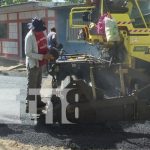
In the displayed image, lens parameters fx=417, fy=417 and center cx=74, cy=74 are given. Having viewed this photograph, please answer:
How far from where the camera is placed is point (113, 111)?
7605 millimetres

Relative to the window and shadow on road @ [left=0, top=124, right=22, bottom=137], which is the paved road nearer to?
shadow on road @ [left=0, top=124, right=22, bottom=137]

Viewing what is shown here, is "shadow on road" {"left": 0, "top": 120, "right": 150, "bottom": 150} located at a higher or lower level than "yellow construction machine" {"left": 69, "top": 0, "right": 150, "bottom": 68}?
lower

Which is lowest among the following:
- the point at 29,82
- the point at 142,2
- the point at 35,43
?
the point at 29,82

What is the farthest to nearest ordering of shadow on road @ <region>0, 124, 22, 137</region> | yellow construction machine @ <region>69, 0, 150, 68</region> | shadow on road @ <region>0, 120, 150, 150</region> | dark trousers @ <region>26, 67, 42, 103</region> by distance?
1. dark trousers @ <region>26, 67, 42, 103</region>
2. yellow construction machine @ <region>69, 0, 150, 68</region>
3. shadow on road @ <region>0, 124, 22, 137</region>
4. shadow on road @ <region>0, 120, 150, 150</region>

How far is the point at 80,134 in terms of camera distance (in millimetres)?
7438

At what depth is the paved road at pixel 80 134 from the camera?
6.78 m

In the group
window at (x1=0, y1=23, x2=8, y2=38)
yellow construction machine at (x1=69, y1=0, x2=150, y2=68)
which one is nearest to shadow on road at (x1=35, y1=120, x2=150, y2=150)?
yellow construction machine at (x1=69, y1=0, x2=150, y2=68)

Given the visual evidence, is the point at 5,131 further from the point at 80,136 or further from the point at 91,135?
the point at 91,135

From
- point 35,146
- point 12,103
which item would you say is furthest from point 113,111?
point 12,103

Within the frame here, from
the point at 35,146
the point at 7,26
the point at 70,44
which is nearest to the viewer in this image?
the point at 35,146

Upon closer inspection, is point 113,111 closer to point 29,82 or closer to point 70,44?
point 29,82

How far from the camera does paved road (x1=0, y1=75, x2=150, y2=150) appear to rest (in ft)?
22.2

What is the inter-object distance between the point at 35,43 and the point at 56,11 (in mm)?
13672

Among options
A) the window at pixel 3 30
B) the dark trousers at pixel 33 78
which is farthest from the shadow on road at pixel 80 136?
the window at pixel 3 30
